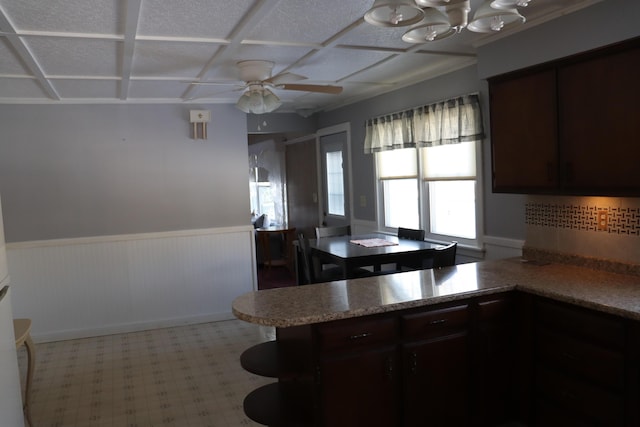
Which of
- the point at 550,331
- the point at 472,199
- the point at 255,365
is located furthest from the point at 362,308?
the point at 472,199

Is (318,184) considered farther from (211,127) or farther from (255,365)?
(255,365)

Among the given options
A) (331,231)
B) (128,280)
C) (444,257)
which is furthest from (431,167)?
(128,280)

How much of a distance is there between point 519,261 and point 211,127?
10.8 feet

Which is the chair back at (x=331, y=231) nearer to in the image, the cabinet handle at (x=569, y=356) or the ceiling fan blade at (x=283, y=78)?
the ceiling fan blade at (x=283, y=78)

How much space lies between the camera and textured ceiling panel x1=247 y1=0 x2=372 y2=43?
8.12 ft

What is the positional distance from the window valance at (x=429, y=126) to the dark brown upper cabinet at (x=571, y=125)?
25.1 inches

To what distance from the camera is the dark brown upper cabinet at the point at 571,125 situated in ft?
8.06

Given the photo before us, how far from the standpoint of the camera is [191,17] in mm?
2553

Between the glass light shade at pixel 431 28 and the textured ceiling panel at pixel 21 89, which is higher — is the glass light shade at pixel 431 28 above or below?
below

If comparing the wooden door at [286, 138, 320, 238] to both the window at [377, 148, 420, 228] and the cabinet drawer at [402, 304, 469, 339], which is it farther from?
the cabinet drawer at [402, 304, 469, 339]

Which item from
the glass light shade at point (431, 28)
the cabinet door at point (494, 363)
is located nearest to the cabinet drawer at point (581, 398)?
the cabinet door at point (494, 363)

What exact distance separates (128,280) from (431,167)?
3123 millimetres

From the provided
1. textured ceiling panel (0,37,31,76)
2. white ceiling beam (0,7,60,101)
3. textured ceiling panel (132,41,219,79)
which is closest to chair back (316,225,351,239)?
textured ceiling panel (132,41,219,79)

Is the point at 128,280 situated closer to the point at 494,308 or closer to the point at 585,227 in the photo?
the point at 494,308
